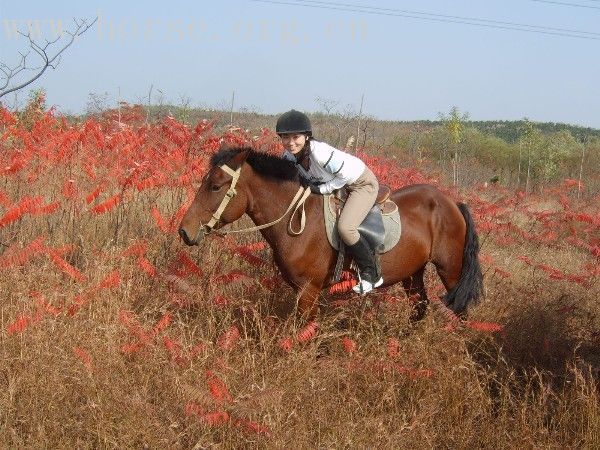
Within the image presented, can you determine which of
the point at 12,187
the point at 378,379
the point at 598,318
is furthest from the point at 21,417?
the point at 598,318

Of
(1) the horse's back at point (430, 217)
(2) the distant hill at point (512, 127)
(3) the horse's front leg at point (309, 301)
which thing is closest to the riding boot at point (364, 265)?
(3) the horse's front leg at point (309, 301)

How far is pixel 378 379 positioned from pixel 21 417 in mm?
2543

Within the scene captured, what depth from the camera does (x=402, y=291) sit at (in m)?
6.98

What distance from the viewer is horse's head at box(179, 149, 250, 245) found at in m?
5.21

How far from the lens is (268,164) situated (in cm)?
545

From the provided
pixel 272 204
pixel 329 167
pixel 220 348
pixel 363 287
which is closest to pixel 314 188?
pixel 329 167

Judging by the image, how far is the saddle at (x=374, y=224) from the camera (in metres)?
5.54

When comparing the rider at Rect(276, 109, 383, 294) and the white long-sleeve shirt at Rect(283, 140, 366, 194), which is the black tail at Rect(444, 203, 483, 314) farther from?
the white long-sleeve shirt at Rect(283, 140, 366, 194)

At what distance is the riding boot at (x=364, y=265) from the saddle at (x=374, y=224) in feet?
0.30

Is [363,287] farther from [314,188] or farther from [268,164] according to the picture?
[268,164]

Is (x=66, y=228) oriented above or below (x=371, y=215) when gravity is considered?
below

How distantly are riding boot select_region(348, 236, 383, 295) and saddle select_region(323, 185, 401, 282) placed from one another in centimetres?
9

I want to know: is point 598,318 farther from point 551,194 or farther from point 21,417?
point 551,194

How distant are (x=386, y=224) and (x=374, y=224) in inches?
7.3
